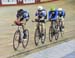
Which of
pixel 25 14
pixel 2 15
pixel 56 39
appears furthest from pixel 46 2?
pixel 25 14

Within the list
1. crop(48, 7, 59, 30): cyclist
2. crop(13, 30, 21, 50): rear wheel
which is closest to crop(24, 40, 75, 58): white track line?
crop(13, 30, 21, 50): rear wheel

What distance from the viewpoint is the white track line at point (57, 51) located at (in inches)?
406

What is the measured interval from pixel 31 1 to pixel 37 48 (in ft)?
65.7

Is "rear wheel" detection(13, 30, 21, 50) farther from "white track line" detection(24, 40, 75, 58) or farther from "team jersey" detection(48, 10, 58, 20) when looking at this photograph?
"team jersey" detection(48, 10, 58, 20)

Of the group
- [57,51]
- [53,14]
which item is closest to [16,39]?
[57,51]

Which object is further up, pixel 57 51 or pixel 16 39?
pixel 16 39

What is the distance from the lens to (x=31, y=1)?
31.3m

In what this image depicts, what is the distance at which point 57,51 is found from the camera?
36.3ft

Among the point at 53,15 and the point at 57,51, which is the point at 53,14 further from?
the point at 57,51

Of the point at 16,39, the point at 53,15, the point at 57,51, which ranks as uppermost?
the point at 53,15

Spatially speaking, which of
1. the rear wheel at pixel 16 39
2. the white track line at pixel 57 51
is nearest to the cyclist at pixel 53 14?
the white track line at pixel 57 51

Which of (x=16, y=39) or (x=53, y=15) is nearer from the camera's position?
(x=16, y=39)

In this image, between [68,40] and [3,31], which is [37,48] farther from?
[3,31]

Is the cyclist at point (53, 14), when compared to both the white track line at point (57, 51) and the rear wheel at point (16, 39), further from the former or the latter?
the rear wheel at point (16, 39)
